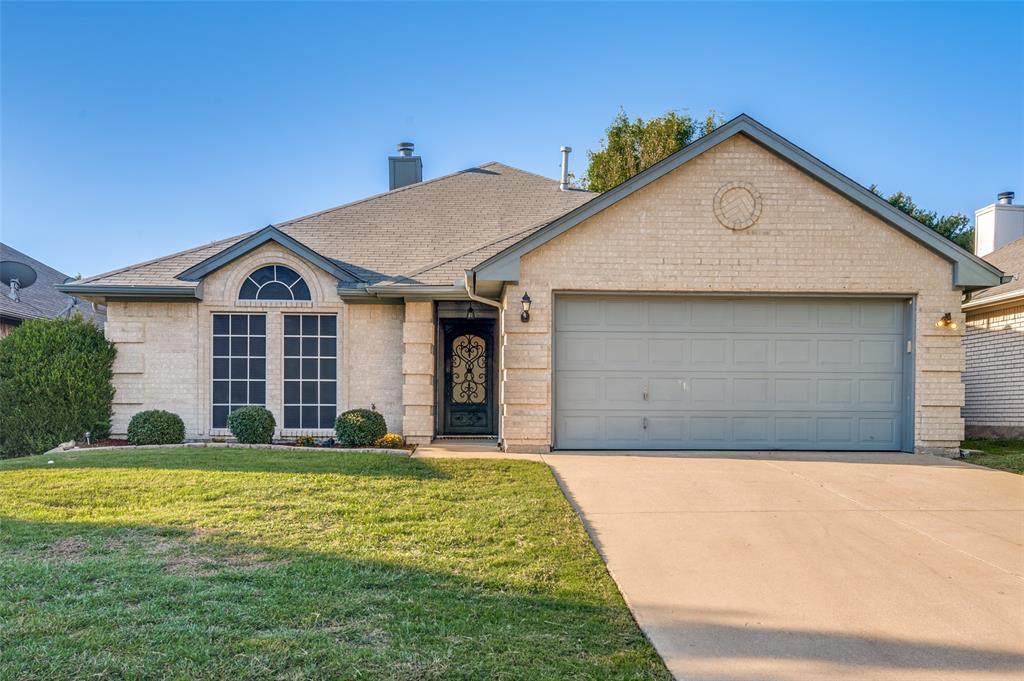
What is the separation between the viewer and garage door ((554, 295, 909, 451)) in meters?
10.6

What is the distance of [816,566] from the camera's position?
5.09 m

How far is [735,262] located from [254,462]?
25.0 ft

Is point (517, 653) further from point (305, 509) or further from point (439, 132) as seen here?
point (439, 132)

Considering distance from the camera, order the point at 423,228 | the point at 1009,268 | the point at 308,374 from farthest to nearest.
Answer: the point at 1009,268
the point at 423,228
the point at 308,374

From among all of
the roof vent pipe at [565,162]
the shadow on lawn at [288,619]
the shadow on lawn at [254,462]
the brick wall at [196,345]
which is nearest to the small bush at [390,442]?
the brick wall at [196,345]

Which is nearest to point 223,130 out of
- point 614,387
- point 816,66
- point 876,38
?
point 614,387

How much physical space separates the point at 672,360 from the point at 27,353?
1080 centimetres

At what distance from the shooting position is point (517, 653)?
3.41 m

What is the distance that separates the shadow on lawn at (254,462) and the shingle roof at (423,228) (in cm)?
321

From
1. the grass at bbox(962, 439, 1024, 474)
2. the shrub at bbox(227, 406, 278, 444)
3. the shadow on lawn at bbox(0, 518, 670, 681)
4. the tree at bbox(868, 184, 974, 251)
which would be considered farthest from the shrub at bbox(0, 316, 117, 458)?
the tree at bbox(868, 184, 974, 251)

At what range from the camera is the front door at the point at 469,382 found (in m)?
13.3

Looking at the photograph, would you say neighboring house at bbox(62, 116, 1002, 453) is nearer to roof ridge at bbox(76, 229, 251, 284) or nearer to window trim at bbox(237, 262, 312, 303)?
roof ridge at bbox(76, 229, 251, 284)

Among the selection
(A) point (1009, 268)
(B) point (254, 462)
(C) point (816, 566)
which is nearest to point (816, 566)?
(C) point (816, 566)

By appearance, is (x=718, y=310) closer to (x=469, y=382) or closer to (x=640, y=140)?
(x=469, y=382)
